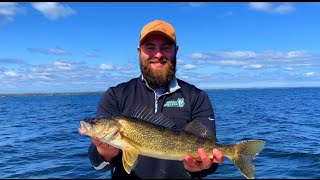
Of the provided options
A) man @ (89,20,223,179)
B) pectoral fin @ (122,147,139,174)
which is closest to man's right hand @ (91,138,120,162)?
man @ (89,20,223,179)

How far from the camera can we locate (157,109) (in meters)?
6.26

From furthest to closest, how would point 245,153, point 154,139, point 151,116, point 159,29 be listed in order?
point 159,29 < point 245,153 < point 151,116 < point 154,139

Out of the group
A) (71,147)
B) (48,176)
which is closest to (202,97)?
Answer: (48,176)

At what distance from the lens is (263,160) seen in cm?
1479

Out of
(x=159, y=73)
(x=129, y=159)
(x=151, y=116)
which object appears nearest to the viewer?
(x=129, y=159)

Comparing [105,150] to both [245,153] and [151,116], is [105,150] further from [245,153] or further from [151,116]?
[245,153]

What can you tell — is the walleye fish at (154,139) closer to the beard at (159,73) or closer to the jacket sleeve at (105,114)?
the jacket sleeve at (105,114)

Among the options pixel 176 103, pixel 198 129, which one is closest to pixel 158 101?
pixel 176 103

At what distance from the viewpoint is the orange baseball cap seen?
19.9 ft

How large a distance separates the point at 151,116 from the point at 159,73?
83 centimetres

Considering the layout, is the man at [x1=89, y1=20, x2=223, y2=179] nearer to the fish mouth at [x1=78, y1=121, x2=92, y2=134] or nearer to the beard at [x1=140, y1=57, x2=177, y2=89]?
the beard at [x1=140, y1=57, x2=177, y2=89]

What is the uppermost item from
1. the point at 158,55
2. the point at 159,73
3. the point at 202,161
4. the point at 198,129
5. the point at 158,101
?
the point at 158,55

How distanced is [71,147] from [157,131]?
14795 mm

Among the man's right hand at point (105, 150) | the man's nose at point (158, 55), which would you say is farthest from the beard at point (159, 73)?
the man's right hand at point (105, 150)
